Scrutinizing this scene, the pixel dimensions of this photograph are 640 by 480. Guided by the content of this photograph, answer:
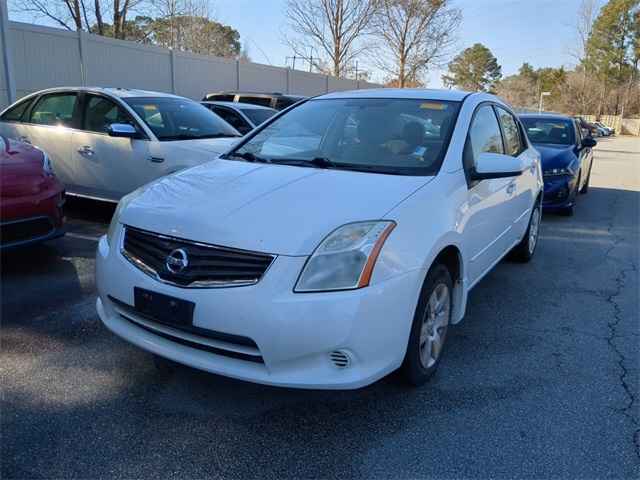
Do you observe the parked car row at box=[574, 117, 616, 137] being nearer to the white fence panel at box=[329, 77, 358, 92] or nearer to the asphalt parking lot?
the asphalt parking lot

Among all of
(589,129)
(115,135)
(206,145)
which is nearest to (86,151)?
(115,135)

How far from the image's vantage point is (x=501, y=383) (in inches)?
125

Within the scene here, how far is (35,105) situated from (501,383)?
672 cm

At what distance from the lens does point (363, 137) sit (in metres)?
3.75

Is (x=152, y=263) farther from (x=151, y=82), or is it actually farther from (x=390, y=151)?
(x=151, y=82)

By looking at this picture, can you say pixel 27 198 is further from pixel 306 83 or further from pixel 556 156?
pixel 306 83

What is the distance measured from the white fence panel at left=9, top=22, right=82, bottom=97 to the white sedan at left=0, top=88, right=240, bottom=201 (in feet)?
20.3

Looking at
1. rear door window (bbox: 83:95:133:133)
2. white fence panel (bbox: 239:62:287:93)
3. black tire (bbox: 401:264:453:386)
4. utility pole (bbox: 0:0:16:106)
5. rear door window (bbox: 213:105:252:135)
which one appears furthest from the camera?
white fence panel (bbox: 239:62:287:93)

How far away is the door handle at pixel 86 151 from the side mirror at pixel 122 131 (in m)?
0.51

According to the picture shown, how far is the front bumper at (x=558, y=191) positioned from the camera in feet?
26.3

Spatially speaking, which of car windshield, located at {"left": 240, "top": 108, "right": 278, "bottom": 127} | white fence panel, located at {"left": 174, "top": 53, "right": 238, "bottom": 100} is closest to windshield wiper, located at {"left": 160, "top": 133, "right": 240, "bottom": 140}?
car windshield, located at {"left": 240, "top": 108, "right": 278, "bottom": 127}

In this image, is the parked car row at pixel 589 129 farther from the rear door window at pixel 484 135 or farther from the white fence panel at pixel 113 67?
the white fence panel at pixel 113 67

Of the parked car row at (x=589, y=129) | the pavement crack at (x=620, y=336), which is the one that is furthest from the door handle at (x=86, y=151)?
the parked car row at (x=589, y=129)

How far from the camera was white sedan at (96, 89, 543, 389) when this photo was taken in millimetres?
2422
